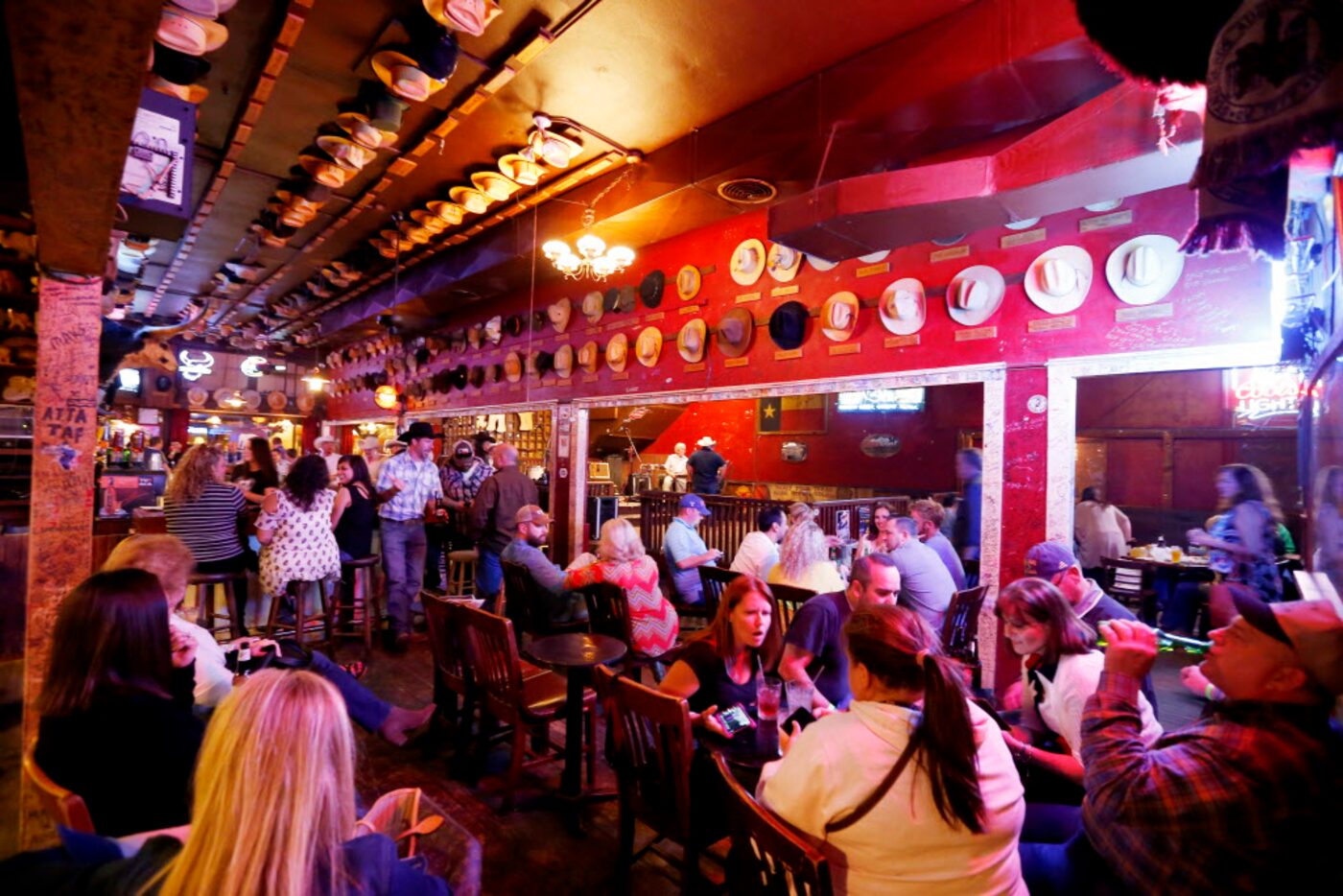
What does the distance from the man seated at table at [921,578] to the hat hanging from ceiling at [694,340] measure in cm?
303

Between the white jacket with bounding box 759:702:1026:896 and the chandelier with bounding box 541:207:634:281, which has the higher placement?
the chandelier with bounding box 541:207:634:281

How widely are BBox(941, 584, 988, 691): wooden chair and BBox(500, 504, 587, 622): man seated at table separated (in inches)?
98.2

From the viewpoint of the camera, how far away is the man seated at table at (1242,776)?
4.18 ft

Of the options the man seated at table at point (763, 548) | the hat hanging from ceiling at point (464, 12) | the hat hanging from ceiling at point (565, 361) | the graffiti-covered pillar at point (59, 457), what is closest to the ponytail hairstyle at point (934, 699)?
the man seated at table at point (763, 548)

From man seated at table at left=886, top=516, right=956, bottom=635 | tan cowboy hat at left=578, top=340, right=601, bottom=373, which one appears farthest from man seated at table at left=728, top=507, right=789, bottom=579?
tan cowboy hat at left=578, top=340, right=601, bottom=373

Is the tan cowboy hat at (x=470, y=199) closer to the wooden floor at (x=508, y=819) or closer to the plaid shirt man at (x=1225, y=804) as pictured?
the wooden floor at (x=508, y=819)

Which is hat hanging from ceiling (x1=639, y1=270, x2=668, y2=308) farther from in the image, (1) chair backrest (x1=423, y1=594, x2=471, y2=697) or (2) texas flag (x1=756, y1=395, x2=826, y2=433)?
(2) texas flag (x1=756, y1=395, x2=826, y2=433)

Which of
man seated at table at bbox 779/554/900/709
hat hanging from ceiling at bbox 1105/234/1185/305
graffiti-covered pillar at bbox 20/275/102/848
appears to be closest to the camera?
graffiti-covered pillar at bbox 20/275/102/848

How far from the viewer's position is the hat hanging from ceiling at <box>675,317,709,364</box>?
6676mm

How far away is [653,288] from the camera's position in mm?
7215

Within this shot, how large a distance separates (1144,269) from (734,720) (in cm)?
388

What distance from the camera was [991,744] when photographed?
156 cm

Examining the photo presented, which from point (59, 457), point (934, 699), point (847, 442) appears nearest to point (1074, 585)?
point (934, 699)

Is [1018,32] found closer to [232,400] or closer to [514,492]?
[514,492]
